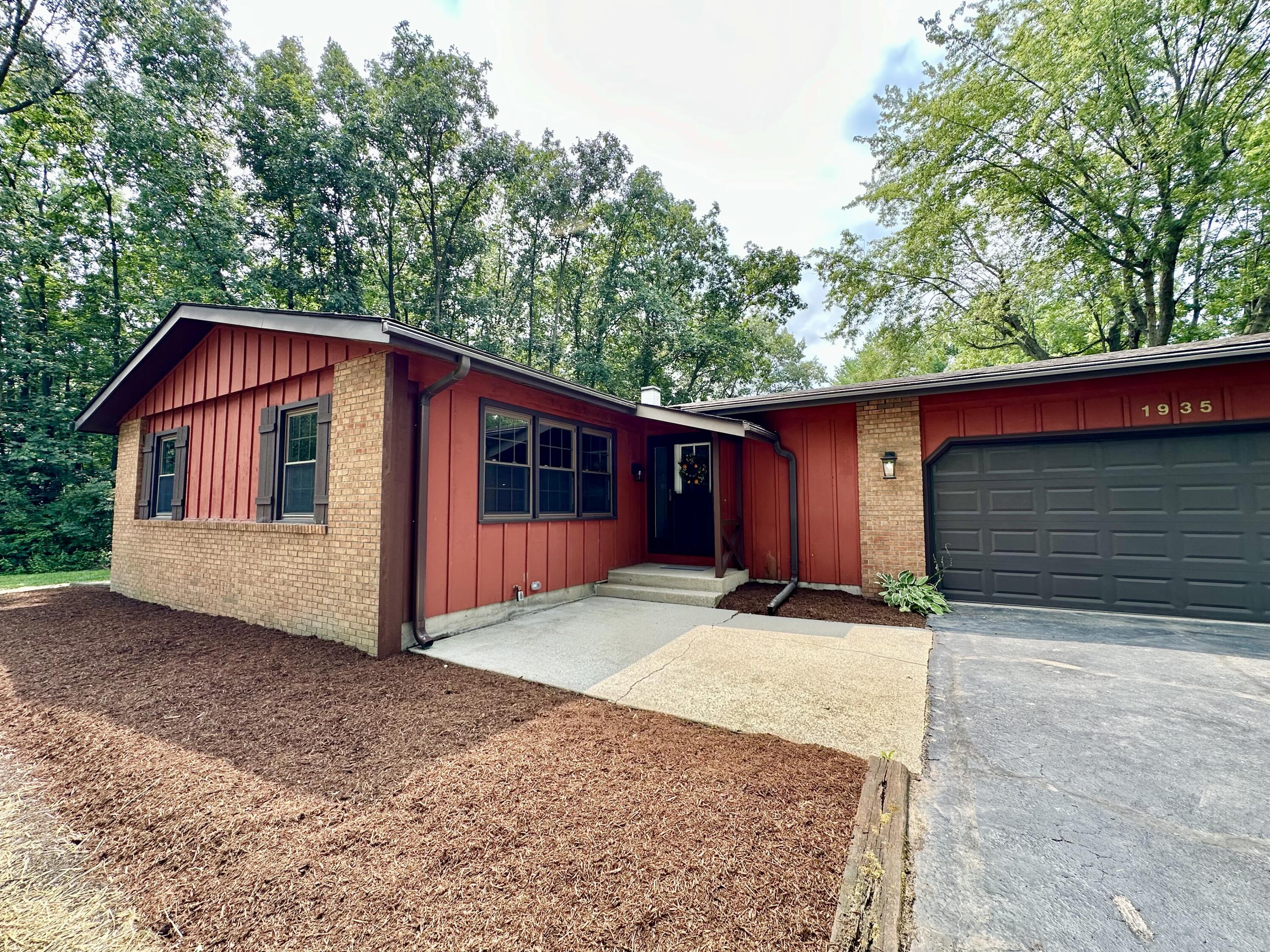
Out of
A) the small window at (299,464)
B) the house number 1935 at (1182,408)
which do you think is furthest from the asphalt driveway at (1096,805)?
the small window at (299,464)

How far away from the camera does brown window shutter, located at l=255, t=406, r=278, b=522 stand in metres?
5.34

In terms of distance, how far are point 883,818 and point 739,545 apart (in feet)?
18.3

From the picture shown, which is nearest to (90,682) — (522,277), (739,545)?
(739,545)

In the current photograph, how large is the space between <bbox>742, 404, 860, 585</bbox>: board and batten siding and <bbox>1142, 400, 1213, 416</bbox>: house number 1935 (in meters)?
2.96

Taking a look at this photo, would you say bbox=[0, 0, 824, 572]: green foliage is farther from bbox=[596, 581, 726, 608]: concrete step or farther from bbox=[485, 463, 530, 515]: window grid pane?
bbox=[485, 463, 530, 515]: window grid pane

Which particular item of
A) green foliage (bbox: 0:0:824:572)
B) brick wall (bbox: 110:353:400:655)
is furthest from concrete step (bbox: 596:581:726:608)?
green foliage (bbox: 0:0:824:572)

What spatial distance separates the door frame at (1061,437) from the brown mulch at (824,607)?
99cm

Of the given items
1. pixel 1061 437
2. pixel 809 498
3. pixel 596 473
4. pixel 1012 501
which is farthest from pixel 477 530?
pixel 1061 437

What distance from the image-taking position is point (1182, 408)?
5168 millimetres

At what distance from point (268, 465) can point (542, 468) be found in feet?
9.94

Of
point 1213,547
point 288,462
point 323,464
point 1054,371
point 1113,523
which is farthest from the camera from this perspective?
point 1113,523

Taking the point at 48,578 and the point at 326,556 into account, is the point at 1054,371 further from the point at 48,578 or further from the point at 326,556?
the point at 48,578

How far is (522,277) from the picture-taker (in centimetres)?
Answer: 1730

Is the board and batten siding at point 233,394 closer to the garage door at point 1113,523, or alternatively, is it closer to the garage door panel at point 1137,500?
the garage door at point 1113,523
